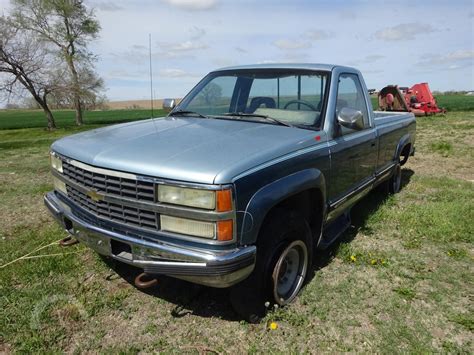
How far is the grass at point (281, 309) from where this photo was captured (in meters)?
2.61

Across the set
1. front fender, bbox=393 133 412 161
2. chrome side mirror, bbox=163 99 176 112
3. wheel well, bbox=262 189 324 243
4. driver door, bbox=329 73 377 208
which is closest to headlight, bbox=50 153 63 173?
chrome side mirror, bbox=163 99 176 112

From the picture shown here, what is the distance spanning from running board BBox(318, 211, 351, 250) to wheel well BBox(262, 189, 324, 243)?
0.18 metres

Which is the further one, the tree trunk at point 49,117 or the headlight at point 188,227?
the tree trunk at point 49,117

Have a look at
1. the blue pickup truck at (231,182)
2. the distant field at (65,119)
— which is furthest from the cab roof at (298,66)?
the distant field at (65,119)

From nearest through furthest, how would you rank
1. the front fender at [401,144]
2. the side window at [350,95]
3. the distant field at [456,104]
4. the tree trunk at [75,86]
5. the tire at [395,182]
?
the side window at [350,95], the front fender at [401,144], the tire at [395,182], the tree trunk at [75,86], the distant field at [456,104]

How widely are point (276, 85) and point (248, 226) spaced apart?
1893mm

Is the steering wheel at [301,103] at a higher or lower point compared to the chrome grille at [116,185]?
higher

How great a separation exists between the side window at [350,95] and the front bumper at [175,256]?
1824 mm

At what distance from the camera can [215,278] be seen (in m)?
2.23

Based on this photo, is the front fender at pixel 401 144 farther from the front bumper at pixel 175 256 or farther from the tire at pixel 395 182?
the front bumper at pixel 175 256

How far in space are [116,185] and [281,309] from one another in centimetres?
158

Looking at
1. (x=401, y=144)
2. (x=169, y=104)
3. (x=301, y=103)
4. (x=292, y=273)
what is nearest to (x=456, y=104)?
(x=401, y=144)

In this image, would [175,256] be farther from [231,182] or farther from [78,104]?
[78,104]

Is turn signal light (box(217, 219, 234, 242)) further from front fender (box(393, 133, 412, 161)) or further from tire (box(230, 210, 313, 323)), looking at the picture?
front fender (box(393, 133, 412, 161))
